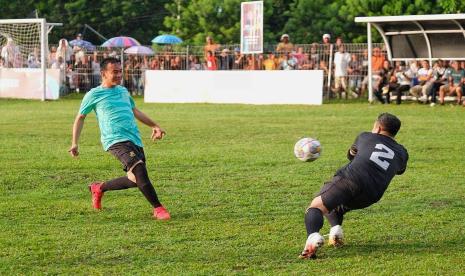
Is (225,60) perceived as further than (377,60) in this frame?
Yes

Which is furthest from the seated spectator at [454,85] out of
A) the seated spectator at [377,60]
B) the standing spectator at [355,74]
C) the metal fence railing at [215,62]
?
the standing spectator at [355,74]

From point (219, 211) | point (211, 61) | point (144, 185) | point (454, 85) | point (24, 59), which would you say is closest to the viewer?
point (144, 185)

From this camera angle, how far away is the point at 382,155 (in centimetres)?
754

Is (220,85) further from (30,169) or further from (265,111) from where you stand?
(30,169)

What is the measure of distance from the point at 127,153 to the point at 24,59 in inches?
981

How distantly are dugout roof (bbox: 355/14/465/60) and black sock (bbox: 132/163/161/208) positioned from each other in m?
19.5

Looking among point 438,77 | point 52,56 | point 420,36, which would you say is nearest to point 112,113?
point 438,77

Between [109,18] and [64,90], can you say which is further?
[109,18]

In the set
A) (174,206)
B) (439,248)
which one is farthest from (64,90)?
(439,248)

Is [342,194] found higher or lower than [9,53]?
lower

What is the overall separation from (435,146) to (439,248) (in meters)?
8.03

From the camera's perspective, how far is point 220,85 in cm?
3020

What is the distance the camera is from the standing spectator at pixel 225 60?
32.7 meters

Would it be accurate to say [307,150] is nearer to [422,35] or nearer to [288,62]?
[422,35]
